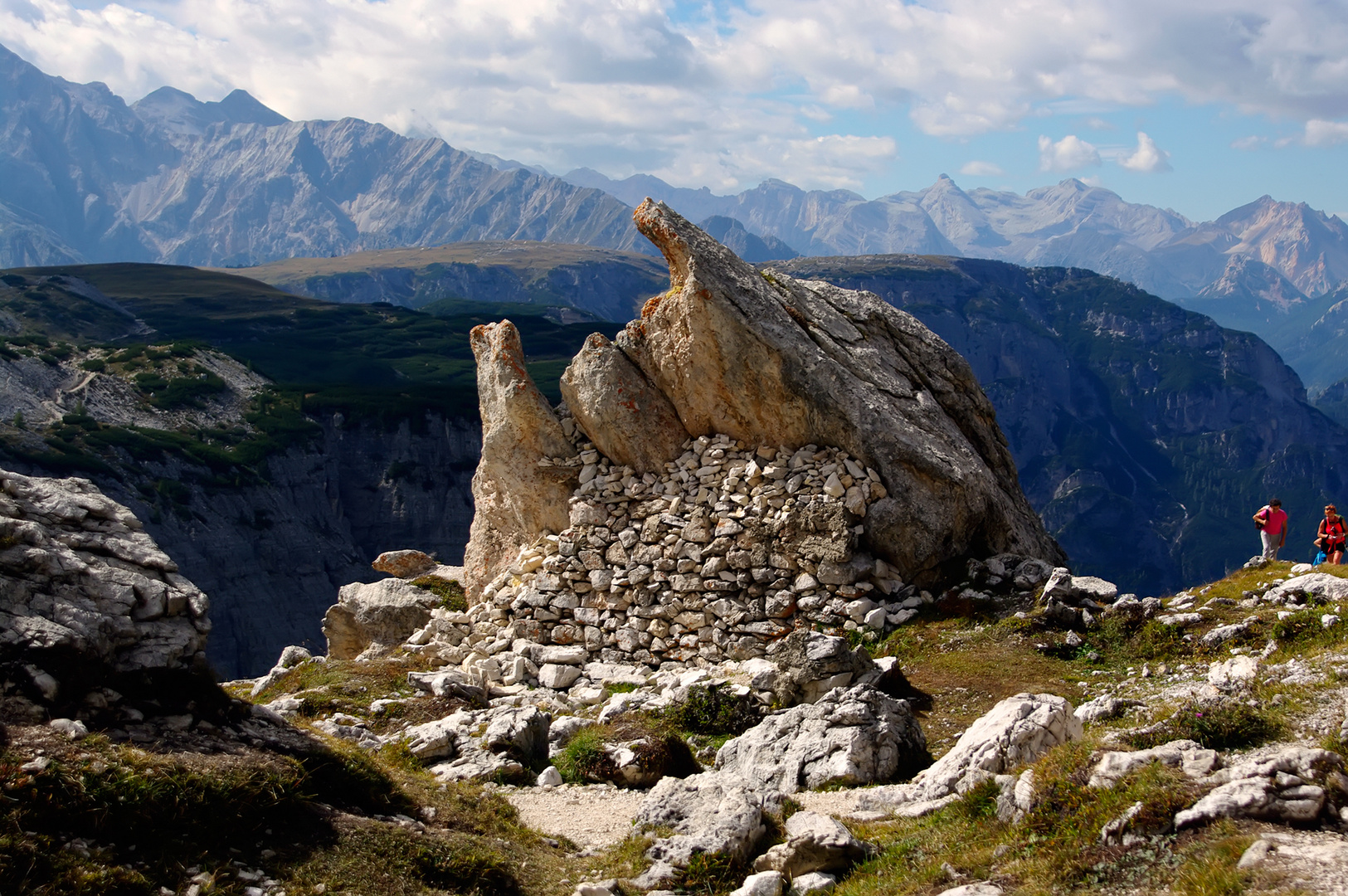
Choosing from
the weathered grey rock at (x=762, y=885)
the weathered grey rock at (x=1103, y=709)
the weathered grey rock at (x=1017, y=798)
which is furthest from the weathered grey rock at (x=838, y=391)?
the weathered grey rock at (x=762, y=885)

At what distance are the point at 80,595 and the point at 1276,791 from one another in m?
12.2

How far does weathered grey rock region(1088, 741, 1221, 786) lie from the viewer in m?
8.89

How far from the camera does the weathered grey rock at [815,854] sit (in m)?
9.68

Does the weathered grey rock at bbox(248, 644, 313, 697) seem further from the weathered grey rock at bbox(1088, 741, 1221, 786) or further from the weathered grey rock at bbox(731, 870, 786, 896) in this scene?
the weathered grey rock at bbox(1088, 741, 1221, 786)

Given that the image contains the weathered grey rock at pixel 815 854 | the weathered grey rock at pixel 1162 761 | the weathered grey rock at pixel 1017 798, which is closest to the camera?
the weathered grey rock at pixel 1162 761

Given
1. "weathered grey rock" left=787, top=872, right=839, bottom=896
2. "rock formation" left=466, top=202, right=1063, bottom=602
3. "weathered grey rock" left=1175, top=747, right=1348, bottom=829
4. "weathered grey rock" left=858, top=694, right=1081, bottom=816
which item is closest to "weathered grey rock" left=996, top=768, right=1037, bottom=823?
"weathered grey rock" left=858, top=694, right=1081, bottom=816

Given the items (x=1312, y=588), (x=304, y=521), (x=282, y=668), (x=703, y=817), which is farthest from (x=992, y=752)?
(x=304, y=521)

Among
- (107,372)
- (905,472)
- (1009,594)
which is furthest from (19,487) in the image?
(107,372)

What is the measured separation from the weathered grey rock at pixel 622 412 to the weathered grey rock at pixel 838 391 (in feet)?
1.34

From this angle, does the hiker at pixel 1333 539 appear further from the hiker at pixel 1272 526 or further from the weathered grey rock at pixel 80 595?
the weathered grey rock at pixel 80 595

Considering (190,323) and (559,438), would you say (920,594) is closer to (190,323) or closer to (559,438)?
(559,438)

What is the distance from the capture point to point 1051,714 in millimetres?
11906

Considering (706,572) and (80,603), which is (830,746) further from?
(80,603)

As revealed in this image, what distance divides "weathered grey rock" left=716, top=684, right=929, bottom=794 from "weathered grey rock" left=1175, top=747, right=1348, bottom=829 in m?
5.04
